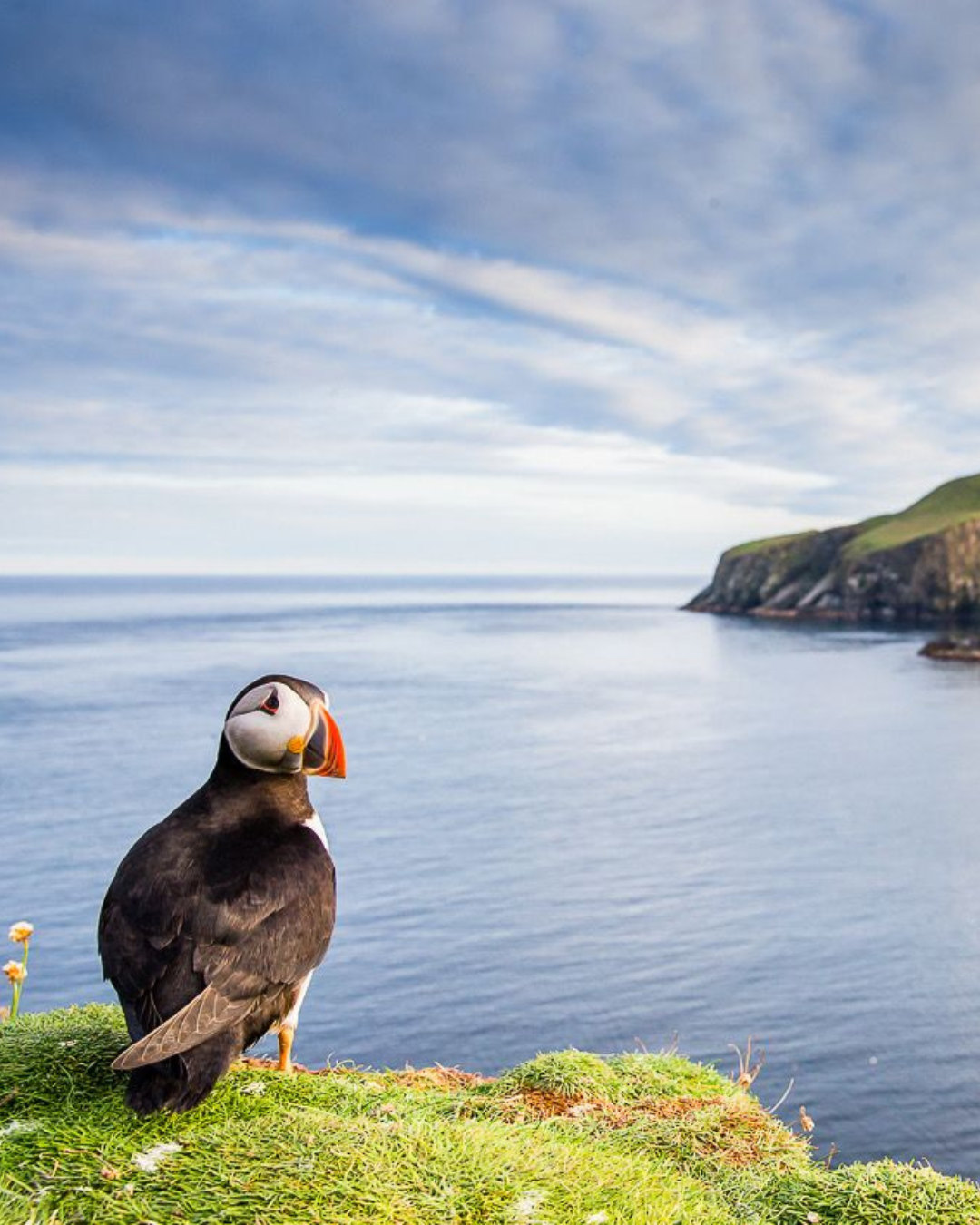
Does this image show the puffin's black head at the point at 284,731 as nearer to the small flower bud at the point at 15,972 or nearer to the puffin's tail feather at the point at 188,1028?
the puffin's tail feather at the point at 188,1028

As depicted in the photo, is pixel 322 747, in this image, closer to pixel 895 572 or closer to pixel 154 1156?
pixel 154 1156

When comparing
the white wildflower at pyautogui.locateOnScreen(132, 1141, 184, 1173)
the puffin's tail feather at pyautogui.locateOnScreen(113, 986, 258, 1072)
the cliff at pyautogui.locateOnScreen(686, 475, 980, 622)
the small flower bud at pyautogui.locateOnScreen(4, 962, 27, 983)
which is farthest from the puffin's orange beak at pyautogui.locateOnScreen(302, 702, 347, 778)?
the cliff at pyautogui.locateOnScreen(686, 475, 980, 622)

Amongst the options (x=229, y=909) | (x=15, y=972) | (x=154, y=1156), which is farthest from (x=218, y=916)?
(x=15, y=972)

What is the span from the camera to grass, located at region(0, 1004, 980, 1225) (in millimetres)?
5012

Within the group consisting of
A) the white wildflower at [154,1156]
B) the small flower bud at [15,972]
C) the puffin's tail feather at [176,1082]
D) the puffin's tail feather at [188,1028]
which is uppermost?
the puffin's tail feather at [188,1028]

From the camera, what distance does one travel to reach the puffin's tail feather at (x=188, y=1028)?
5.38m

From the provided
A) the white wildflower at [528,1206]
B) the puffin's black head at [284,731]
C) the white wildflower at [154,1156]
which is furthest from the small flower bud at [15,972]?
the white wildflower at [528,1206]

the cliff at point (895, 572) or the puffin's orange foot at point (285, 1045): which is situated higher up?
the cliff at point (895, 572)

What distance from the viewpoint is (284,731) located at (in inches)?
269

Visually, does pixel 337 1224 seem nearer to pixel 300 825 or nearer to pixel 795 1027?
pixel 300 825

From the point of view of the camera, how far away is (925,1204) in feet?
19.7

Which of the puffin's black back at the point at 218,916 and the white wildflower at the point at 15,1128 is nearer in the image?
the white wildflower at the point at 15,1128

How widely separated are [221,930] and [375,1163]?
1.59 m

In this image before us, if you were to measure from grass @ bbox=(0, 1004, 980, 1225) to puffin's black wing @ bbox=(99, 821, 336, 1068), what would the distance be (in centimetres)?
59
